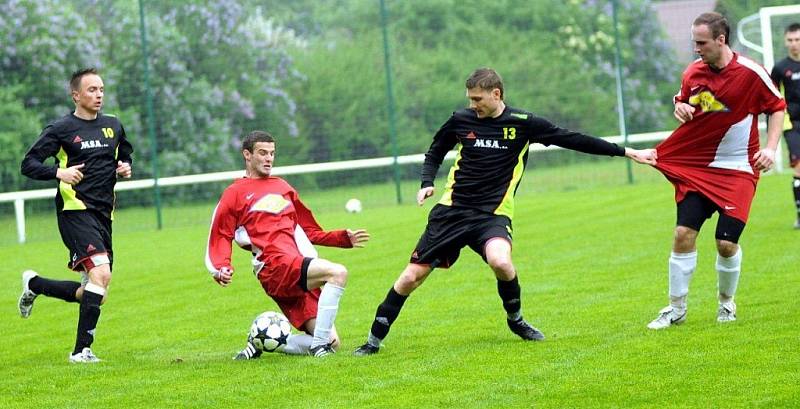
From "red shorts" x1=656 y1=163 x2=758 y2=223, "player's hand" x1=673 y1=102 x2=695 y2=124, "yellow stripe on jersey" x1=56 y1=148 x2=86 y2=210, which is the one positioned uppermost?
"player's hand" x1=673 y1=102 x2=695 y2=124

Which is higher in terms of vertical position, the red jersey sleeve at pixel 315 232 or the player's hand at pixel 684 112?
the player's hand at pixel 684 112

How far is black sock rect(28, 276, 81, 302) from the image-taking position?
9906mm

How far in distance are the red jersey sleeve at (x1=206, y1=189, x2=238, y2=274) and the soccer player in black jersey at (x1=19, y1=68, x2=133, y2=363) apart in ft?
3.28

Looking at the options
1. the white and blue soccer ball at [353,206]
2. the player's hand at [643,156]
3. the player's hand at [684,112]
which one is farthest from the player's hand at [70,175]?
the white and blue soccer ball at [353,206]

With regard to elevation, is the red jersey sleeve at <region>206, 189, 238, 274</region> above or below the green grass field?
above

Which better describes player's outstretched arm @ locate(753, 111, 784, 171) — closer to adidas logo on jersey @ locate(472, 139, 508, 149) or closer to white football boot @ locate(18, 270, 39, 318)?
adidas logo on jersey @ locate(472, 139, 508, 149)

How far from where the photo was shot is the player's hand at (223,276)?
8609 mm

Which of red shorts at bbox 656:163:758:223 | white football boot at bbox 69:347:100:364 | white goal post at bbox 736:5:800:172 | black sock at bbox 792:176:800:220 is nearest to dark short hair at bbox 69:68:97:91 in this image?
white football boot at bbox 69:347:100:364

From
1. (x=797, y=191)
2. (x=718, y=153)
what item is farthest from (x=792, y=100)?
(x=718, y=153)

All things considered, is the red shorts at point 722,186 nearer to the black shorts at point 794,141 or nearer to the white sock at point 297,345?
the white sock at point 297,345

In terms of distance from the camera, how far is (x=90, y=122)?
974cm

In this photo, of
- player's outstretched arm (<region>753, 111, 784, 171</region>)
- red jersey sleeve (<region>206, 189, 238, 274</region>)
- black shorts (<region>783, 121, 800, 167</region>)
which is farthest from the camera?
black shorts (<region>783, 121, 800, 167</region>)

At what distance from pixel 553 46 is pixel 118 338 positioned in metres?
16.1

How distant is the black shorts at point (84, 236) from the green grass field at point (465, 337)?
0.70 meters
